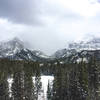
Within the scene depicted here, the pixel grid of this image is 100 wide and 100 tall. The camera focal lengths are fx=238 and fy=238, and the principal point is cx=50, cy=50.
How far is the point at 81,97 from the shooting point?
57.8 metres

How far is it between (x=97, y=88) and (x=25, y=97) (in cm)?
2162

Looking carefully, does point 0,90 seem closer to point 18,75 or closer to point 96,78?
point 18,75

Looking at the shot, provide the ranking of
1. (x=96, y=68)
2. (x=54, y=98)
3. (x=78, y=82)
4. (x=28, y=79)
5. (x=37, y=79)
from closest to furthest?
1. (x=78, y=82)
2. (x=96, y=68)
3. (x=54, y=98)
4. (x=28, y=79)
5. (x=37, y=79)

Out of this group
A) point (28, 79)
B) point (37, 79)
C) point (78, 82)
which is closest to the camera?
point (78, 82)

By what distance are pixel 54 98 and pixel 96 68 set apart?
612 inches

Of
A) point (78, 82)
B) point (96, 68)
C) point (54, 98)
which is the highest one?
point (96, 68)

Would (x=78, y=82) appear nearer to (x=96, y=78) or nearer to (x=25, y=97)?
(x=96, y=78)

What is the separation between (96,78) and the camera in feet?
226

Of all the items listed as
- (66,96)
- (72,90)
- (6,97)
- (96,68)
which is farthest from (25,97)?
(96,68)

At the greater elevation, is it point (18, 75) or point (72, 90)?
point (18, 75)

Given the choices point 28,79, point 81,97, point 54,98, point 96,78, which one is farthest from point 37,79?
point 81,97

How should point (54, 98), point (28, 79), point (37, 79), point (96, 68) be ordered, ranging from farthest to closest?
point (37, 79) < point (28, 79) < point (54, 98) < point (96, 68)

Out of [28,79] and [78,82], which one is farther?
[28,79]

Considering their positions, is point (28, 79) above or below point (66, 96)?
above
